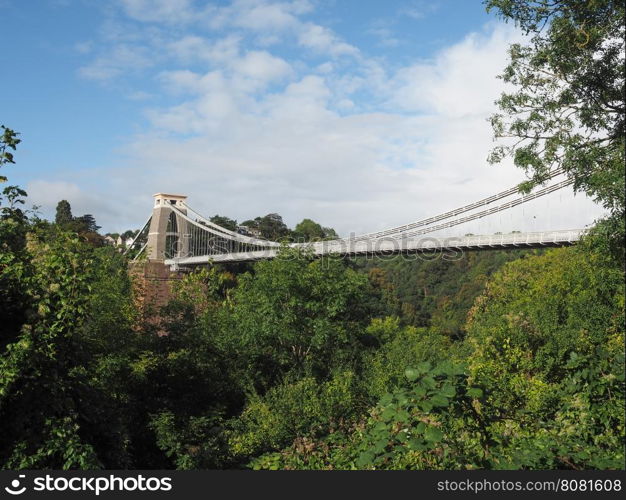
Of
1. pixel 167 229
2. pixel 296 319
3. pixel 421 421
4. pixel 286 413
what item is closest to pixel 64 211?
pixel 167 229

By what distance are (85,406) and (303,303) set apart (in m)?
9.75

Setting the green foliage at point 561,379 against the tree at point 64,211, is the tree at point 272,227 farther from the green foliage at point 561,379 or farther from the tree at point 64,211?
the green foliage at point 561,379

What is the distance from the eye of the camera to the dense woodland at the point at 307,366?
4.31 metres

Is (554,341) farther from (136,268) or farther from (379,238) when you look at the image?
(379,238)

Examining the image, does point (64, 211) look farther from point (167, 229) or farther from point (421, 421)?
point (421, 421)

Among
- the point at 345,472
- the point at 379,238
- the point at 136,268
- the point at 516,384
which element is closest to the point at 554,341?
the point at 516,384

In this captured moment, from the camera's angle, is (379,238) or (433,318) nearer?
(379,238)

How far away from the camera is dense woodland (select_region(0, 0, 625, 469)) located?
14.1 feet

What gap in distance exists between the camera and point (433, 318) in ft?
133

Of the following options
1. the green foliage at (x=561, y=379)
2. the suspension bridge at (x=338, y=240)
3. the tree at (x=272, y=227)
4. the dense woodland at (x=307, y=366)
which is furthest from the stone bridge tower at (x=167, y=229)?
the green foliage at (x=561, y=379)

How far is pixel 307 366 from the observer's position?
1455 cm

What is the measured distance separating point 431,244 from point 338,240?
4835 mm

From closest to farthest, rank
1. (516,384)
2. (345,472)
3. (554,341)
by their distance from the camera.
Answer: (345,472) → (516,384) → (554,341)

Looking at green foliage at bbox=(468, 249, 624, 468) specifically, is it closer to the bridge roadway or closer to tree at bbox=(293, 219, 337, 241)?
the bridge roadway
